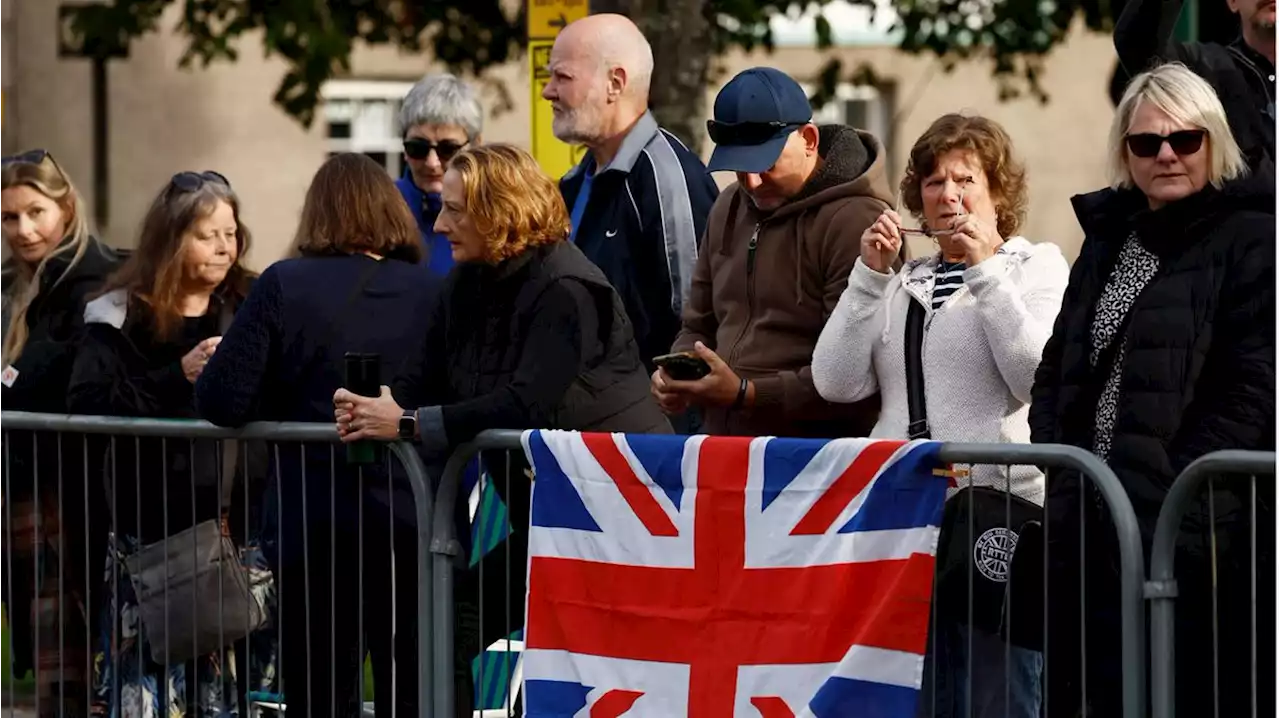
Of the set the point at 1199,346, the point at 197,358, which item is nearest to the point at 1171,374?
the point at 1199,346

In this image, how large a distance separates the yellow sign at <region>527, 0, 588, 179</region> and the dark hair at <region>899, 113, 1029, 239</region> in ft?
9.48

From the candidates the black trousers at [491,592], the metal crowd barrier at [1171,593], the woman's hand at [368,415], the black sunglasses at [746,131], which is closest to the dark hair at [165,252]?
the woman's hand at [368,415]

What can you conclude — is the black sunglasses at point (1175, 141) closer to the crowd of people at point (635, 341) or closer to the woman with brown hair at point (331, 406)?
the crowd of people at point (635, 341)

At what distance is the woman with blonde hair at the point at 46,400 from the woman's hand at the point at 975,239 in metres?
2.62

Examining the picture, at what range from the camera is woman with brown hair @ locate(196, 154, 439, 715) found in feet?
19.8

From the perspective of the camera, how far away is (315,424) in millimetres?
5965

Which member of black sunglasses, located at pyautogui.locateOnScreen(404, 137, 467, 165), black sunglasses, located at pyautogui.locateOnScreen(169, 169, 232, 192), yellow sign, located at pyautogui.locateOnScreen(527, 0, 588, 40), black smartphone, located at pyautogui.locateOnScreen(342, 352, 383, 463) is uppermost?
yellow sign, located at pyautogui.locateOnScreen(527, 0, 588, 40)

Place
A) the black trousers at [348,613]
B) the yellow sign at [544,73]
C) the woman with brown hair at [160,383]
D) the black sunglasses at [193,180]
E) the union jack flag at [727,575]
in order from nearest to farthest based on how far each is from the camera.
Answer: the union jack flag at [727,575]
the black trousers at [348,613]
the woman with brown hair at [160,383]
the black sunglasses at [193,180]
the yellow sign at [544,73]

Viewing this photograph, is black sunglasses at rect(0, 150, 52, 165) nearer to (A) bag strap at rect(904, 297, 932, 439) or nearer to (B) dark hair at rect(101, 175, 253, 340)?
(B) dark hair at rect(101, 175, 253, 340)

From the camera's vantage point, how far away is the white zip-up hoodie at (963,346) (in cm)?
536

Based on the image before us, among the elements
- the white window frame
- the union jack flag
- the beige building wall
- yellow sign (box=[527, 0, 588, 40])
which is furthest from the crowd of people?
the white window frame

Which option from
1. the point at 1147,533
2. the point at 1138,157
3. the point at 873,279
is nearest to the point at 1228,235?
the point at 1138,157

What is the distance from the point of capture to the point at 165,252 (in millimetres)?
6844

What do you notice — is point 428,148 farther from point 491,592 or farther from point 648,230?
point 491,592
